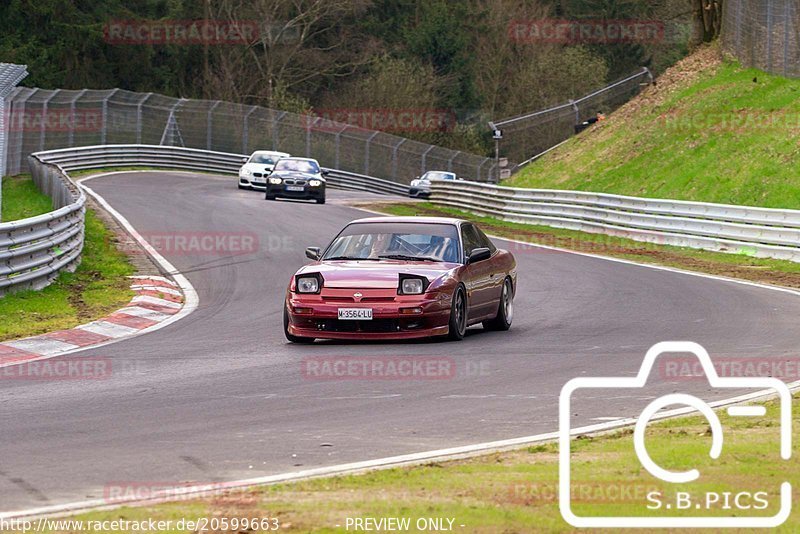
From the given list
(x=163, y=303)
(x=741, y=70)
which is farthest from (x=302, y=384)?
(x=741, y=70)

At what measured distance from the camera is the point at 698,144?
3584 cm

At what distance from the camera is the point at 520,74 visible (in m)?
74.1

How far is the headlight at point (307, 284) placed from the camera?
13.3 meters

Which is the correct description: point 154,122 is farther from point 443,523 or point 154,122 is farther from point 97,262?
point 443,523

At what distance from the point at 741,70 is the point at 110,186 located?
63.3ft

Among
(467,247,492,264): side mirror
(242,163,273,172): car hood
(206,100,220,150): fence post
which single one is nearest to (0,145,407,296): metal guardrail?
(206,100,220,150): fence post

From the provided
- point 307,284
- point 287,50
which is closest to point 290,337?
point 307,284

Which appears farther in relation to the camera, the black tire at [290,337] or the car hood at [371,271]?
the black tire at [290,337]

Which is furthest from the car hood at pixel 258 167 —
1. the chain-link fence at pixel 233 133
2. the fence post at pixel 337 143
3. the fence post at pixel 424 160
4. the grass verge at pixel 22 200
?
the fence post at pixel 424 160

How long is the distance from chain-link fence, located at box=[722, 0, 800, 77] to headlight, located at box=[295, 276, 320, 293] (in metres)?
24.2

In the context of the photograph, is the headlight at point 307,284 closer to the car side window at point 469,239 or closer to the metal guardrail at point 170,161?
the car side window at point 469,239

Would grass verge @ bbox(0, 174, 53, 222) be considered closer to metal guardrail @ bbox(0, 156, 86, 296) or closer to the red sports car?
metal guardrail @ bbox(0, 156, 86, 296)

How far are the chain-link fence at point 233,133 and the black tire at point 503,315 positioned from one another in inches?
1346

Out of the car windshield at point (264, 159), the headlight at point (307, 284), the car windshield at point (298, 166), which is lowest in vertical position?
the car windshield at point (264, 159)
